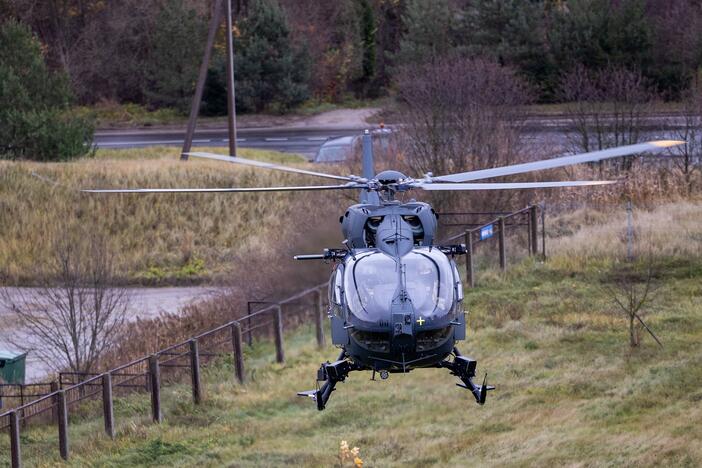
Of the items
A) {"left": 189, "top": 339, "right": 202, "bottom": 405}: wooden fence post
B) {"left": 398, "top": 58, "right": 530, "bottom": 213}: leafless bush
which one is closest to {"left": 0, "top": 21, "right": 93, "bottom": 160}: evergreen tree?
{"left": 398, "top": 58, "right": 530, "bottom": 213}: leafless bush

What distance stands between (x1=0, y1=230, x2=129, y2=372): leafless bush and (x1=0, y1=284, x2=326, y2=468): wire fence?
2.75 feet

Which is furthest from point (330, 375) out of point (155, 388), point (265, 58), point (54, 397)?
point (265, 58)

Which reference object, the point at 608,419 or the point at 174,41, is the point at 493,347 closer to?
the point at 608,419

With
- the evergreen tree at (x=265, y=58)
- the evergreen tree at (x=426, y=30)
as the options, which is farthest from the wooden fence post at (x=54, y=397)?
the evergreen tree at (x=426, y=30)

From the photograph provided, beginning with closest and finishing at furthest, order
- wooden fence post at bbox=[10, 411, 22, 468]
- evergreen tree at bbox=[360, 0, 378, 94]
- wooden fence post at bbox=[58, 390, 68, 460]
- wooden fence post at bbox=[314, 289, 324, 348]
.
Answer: wooden fence post at bbox=[10, 411, 22, 468] → wooden fence post at bbox=[58, 390, 68, 460] → wooden fence post at bbox=[314, 289, 324, 348] → evergreen tree at bbox=[360, 0, 378, 94]

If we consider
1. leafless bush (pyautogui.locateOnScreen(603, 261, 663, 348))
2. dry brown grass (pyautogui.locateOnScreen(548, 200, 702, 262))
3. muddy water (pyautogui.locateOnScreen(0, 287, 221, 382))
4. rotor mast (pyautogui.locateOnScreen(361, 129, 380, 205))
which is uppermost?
rotor mast (pyautogui.locateOnScreen(361, 129, 380, 205))

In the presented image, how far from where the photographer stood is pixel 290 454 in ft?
59.8

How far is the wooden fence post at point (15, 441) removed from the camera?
58.2 ft

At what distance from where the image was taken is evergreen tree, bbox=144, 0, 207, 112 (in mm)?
51031

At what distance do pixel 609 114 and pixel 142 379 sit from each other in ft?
54.6

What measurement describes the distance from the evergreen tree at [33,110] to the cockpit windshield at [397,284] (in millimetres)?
26552

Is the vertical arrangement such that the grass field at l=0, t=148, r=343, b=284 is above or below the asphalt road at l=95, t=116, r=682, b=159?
below

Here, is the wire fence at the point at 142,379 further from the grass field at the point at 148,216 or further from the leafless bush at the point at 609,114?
the leafless bush at the point at 609,114

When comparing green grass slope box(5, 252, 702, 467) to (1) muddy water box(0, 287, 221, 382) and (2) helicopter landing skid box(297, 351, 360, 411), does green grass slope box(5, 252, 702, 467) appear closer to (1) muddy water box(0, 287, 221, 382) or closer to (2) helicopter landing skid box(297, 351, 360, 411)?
(1) muddy water box(0, 287, 221, 382)
